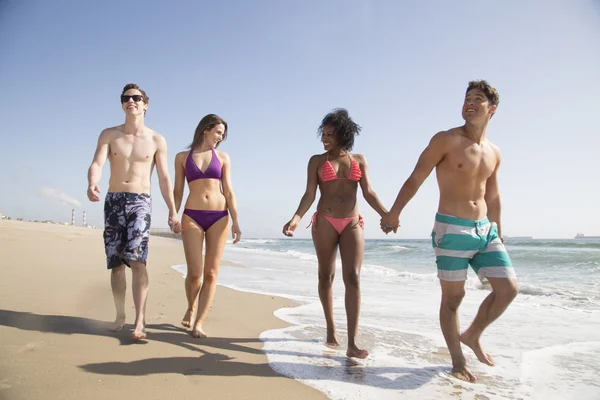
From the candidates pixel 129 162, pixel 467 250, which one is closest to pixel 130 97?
pixel 129 162

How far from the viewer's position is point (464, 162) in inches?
130

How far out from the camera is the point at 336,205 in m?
3.92

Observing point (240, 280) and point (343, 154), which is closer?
point (343, 154)

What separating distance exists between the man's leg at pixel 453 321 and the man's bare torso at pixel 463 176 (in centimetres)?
59

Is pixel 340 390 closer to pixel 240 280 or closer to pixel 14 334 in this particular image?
pixel 14 334

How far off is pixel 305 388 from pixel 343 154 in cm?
221

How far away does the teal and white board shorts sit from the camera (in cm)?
323

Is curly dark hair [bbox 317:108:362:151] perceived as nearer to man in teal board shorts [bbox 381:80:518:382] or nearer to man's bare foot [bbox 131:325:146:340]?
man in teal board shorts [bbox 381:80:518:382]

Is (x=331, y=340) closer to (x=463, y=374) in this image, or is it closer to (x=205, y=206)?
(x=463, y=374)

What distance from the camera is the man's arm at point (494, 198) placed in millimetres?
3523

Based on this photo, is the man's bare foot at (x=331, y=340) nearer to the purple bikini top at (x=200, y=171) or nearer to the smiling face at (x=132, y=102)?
the purple bikini top at (x=200, y=171)

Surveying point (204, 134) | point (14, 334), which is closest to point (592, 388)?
point (204, 134)

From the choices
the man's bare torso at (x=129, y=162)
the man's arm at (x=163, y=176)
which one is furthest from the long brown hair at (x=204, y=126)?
the man's bare torso at (x=129, y=162)

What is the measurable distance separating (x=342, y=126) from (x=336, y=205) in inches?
32.0
